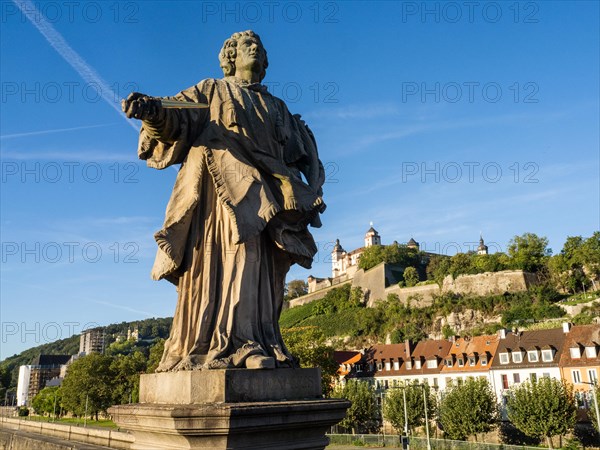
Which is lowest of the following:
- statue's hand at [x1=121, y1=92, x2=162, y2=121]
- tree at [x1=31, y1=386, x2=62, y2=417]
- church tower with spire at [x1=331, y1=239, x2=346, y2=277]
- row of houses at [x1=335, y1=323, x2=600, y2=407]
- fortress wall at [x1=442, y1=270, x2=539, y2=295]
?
tree at [x1=31, y1=386, x2=62, y2=417]

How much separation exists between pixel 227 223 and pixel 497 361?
47.7m

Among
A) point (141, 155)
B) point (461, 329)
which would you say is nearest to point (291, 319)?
point (461, 329)

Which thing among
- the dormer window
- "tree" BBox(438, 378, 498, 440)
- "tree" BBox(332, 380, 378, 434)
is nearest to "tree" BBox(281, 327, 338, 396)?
"tree" BBox(332, 380, 378, 434)

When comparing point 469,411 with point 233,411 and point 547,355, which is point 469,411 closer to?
point 547,355

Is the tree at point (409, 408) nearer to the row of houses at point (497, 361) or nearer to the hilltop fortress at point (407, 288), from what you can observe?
the row of houses at point (497, 361)

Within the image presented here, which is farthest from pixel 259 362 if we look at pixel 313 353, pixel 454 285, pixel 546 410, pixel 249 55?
pixel 454 285

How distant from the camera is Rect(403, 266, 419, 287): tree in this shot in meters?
93.1

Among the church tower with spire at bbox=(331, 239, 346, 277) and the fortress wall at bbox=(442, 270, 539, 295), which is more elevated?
the church tower with spire at bbox=(331, 239, 346, 277)

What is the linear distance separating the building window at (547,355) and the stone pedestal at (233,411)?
149 feet

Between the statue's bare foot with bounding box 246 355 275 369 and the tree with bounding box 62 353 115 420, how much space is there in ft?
214

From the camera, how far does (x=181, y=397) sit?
157 inches

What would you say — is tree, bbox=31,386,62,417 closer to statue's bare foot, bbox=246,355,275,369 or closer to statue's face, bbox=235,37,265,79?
statue's face, bbox=235,37,265,79

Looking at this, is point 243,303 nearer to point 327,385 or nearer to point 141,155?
point 141,155

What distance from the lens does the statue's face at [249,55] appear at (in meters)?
5.35
